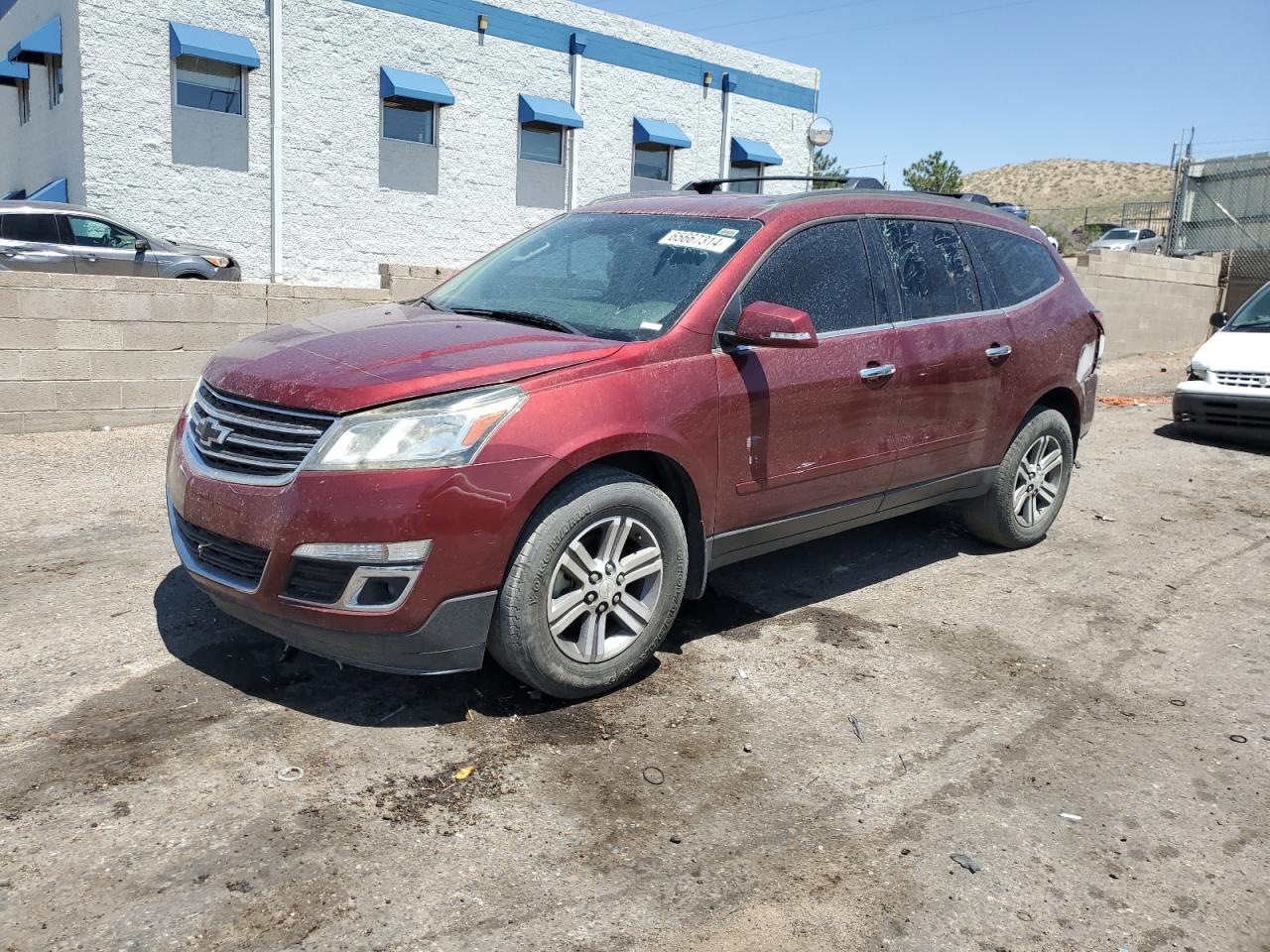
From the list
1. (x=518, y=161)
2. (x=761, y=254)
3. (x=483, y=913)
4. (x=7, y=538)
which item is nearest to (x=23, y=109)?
(x=518, y=161)

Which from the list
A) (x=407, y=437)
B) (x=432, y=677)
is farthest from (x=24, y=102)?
(x=407, y=437)

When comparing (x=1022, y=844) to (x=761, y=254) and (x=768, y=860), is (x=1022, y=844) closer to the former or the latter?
(x=768, y=860)

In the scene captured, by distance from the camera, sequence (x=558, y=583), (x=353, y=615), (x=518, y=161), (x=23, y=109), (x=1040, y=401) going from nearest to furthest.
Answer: (x=353, y=615) < (x=558, y=583) < (x=1040, y=401) < (x=23, y=109) < (x=518, y=161)

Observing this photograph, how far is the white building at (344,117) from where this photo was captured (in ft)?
54.8

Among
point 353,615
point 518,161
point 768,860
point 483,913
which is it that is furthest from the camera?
point 518,161

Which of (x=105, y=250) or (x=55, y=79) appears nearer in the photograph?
(x=105, y=250)

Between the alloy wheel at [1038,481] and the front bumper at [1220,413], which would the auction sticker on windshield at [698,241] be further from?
the front bumper at [1220,413]

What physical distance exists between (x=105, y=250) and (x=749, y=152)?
15.3 meters

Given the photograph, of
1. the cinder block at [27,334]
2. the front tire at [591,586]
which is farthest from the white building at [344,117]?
the front tire at [591,586]

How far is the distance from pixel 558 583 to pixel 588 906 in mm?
1207

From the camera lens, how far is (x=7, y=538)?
553cm

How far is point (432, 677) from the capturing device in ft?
13.1

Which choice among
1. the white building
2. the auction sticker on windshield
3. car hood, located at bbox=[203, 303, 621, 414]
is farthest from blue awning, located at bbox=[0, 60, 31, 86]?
the auction sticker on windshield

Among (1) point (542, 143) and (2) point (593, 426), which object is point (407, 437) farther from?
(1) point (542, 143)
